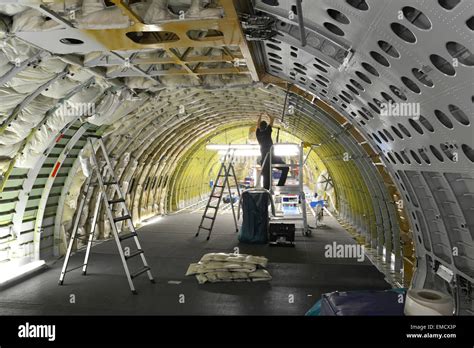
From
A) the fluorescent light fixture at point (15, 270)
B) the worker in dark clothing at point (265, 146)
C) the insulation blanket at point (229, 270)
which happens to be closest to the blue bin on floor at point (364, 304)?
the insulation blanket at point (229, 270)

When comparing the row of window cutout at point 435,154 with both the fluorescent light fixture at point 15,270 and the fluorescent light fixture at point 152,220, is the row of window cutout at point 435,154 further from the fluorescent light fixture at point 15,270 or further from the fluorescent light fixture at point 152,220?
the fluorescent light fixture at point 152,220

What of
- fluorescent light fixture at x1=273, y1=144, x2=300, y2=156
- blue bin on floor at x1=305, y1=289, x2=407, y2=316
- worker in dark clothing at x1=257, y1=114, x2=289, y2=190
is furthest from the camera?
worker in dark clothing at x1=257, y1=114, x2=289, y2=190

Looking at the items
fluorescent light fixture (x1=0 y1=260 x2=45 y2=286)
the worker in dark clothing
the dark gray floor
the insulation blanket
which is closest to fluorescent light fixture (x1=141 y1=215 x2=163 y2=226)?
the dark gray floor

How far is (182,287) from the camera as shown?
760cm

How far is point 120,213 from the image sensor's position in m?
13.0

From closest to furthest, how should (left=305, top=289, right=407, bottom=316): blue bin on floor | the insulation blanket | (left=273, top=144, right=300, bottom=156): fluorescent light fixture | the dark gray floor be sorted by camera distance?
1. (left=305, top=289, right=407, bottom=316): blue bin on floor
2. the dark gray floor
3. the insulation blanket
4. (left=273, top=144, right=300, bottom=156): fluorescent light fixture

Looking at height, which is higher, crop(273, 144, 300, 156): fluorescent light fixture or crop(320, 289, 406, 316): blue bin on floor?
crop(273, 144, 300, 156): fluorescent light fixture

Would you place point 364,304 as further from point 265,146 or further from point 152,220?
point 152,220

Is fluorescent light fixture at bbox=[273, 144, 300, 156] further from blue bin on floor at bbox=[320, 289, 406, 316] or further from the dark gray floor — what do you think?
blue bin on floor at bbox=[320, 289, 406, 316]

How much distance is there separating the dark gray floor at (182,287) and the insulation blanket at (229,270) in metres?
0.21

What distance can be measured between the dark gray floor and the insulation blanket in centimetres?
21

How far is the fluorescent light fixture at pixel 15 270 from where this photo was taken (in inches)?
303

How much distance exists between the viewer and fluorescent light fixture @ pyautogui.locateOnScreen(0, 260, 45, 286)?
7.70m

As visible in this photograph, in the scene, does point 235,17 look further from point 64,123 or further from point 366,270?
point 366,270
